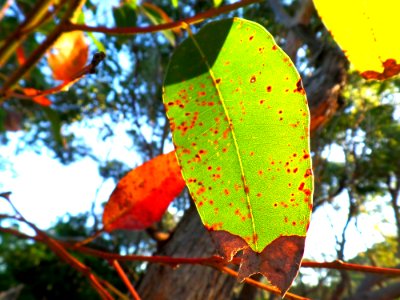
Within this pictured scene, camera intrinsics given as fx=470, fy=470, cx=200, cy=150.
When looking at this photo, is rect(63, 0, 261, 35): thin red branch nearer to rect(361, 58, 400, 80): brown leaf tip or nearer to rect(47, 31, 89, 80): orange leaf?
rect(361, 58, 400, 80): brown leaf tip

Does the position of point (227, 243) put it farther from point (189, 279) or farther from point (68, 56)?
point (189, 279)

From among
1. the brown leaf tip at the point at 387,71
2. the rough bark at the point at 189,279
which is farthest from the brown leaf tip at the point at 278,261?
the rough bark at the point at 189,279

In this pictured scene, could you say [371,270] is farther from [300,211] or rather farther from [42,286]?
[42,286]

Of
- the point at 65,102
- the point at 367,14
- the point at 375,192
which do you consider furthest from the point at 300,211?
the point at 375,192

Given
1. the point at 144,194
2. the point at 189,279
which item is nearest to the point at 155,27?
the point at 144,194

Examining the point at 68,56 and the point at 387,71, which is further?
the point at 68,56

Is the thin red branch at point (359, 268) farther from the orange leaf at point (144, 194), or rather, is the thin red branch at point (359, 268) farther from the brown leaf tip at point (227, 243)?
the orange leaf at point (144, 194)
